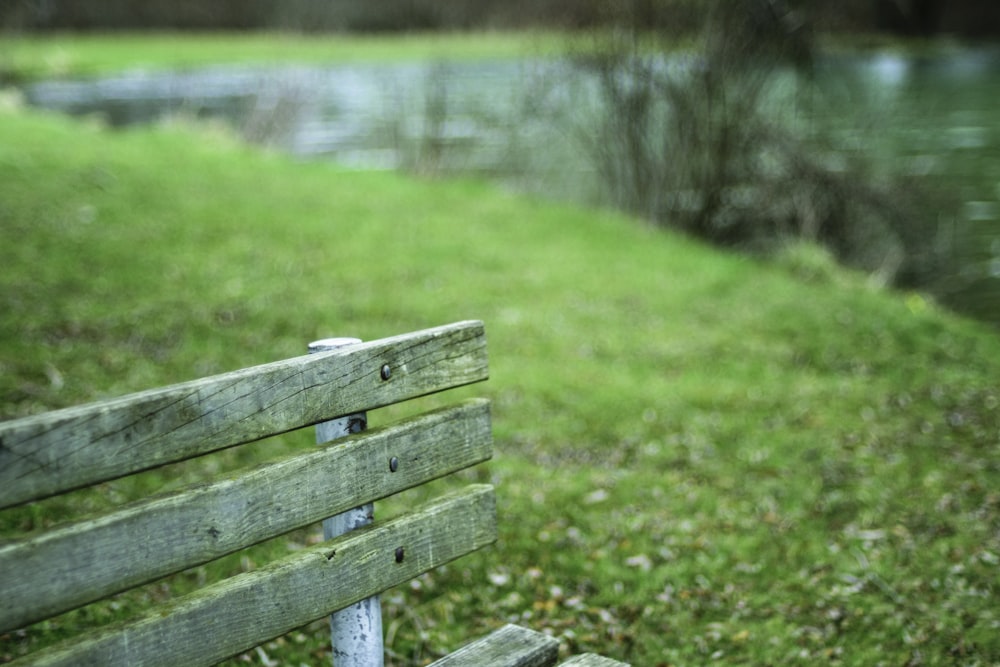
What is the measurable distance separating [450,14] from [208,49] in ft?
109

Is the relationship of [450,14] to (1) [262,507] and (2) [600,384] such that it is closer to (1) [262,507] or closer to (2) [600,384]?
(2) [600,384]

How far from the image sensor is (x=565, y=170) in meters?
19.1

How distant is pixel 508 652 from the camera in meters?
2.97

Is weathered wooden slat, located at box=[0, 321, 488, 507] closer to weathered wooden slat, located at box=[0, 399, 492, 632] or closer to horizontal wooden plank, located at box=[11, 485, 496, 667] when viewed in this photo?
weathered wooden slat, located at box=[0, 399, 492, 632]

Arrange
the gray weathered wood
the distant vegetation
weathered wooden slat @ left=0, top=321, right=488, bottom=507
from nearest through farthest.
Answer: weathered wooden slat @ left=0, top=321, right=488, bottom=507, the gray weathered wood, the distant vegetation

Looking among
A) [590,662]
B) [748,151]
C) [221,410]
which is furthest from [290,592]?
[748,151]

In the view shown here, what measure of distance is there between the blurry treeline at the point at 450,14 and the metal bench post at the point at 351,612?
Result: 978 cm

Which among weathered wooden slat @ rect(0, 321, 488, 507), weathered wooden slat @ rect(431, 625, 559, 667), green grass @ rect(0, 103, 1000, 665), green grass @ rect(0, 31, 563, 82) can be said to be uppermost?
weathered wooden slat @ rect(0, 321, 488, 507)

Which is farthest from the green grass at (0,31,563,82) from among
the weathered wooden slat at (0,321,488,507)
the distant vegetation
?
the weathered wooden slat at (0,321,488,507)

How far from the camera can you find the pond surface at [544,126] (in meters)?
15.1

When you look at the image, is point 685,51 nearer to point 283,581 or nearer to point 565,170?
point 565,170

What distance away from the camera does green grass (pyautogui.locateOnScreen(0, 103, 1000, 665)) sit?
502 centimetres

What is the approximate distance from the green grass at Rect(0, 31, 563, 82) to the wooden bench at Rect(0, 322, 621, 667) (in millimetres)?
36331

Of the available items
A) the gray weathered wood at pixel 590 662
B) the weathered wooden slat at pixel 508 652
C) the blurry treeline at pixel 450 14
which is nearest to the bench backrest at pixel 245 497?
the weathered wooden slat at pixel 508 652
